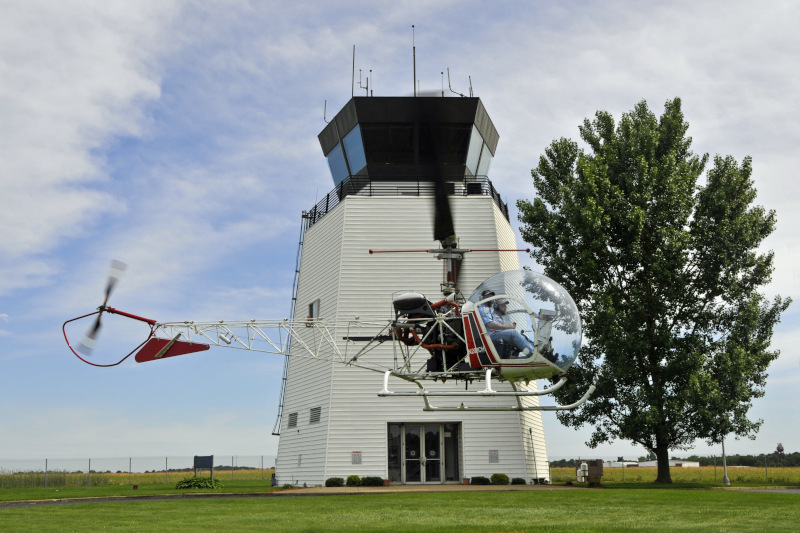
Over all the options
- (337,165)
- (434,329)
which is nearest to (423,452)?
(434,329)

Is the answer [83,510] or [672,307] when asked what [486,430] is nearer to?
[672,307]

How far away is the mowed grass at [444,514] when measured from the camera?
45.9 feet

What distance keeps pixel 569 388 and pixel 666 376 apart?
3.75m

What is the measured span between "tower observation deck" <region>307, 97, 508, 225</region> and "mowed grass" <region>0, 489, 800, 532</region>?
14.3 meters

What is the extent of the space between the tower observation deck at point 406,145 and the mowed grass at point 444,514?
1433 cm

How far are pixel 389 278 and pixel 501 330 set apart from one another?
15231 millimetres

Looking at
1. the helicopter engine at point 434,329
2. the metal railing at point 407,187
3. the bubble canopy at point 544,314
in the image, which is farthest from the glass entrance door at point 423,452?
the bubble canopy at point 544,314

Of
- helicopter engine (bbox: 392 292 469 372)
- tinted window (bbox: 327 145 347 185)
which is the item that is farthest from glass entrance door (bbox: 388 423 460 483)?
helicopter engine (bbox: 392 292 469 372)

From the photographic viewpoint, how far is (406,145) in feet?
103

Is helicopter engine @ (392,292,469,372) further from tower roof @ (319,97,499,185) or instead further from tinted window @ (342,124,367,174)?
tinted window @ (342,124,367,174)

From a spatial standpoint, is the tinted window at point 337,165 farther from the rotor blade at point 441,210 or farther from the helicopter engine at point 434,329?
the rotor blade at point 441,210

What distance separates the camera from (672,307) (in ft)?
93.8

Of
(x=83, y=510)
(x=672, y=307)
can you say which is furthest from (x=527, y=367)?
(x=672, y=307)

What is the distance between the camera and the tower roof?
99.9 feet
